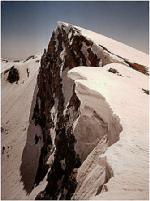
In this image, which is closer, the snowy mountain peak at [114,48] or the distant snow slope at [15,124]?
the snowy mountain peak at [114,48]

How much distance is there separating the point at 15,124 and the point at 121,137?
33020mm

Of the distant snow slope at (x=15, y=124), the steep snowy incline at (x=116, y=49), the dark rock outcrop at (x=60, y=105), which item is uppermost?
the steep snowy incline at (x=116, y=49)

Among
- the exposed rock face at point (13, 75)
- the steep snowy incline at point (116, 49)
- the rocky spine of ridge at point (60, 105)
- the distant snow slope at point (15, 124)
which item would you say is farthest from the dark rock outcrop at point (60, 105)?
A: the exposed rock face at point (13, 75)

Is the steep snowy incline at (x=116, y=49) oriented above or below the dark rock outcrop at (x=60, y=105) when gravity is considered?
above

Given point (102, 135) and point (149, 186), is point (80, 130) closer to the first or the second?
point (102, 135)

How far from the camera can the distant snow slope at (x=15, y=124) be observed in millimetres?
30734

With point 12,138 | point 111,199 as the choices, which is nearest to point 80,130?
point 111,199

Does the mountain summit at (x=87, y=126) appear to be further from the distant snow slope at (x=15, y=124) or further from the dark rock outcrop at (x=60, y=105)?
the distant snow slope at (x=15, y=124)

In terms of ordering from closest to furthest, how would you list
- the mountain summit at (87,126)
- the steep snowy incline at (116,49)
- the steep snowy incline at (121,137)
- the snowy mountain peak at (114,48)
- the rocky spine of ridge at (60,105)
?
the steep snowy incline at (121,137) → the mountain summit at (87,126) → the rocky spine of ridge at (60,105) → the snowy mountain peak at (114,48) → the steep snowy incline at (116,49)

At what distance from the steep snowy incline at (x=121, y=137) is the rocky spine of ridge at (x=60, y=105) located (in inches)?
97.5

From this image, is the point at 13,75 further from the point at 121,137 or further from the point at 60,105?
the point at 121,137

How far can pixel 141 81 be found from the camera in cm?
1920

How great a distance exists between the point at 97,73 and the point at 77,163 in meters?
6.08

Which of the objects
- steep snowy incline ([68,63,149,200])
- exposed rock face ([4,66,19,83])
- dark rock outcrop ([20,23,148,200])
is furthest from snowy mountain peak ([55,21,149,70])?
exposed rock face ([4,66,19,83])
